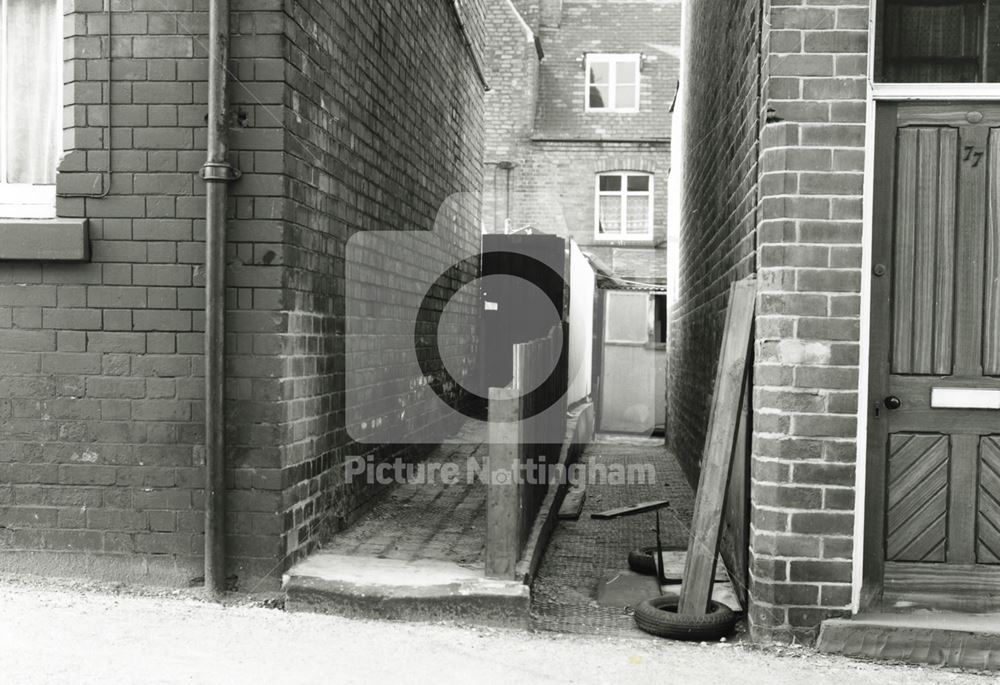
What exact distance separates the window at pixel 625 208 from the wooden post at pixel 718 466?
17.3 m

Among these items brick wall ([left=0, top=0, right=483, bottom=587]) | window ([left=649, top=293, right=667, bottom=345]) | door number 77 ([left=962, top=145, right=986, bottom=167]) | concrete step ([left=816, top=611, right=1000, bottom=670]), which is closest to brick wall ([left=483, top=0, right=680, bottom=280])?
window ([left=649, top=293, right=667, bottom=345])

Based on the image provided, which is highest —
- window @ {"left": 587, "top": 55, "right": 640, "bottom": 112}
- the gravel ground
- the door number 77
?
window @ {"left": 587, "top": 55, "right": 640, "bottom": 112}

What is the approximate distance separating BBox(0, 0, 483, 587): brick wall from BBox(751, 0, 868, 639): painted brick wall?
8.07 ft

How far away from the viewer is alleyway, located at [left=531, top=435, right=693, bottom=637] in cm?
481

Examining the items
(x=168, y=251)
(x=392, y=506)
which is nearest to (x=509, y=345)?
(x=392, y=506)

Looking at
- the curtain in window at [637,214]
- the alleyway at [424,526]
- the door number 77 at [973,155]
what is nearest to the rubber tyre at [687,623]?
the alleyway at [424,526]

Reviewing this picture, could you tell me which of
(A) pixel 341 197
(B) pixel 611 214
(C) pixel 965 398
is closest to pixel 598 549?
(C) pixel 965 398

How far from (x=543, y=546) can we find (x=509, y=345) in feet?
18.2

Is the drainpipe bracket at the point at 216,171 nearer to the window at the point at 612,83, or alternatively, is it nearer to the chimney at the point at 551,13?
the window at the point at 612,83

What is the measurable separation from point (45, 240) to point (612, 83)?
1972cm

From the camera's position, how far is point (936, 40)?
442 centimetres

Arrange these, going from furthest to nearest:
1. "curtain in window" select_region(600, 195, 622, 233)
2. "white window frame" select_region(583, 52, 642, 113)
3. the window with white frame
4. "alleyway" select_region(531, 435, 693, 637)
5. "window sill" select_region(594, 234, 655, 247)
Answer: "white window frame" select_region(583, 52, 642, 113) → "curtain in window" select_region(600, 195, 622, 233) → "window sill" select_region(594, 234, 655, 247) → the window with white frame → "alleyway" select_region(531, 435, 693, 637)

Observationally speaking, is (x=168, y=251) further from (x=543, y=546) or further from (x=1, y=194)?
(x=543, y=546)

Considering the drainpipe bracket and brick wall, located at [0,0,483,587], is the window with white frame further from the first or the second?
the drainpipe bracket
